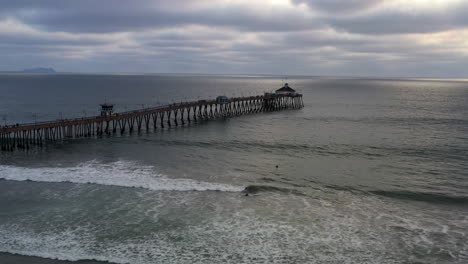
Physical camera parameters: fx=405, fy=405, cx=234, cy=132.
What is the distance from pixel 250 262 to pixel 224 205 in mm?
7849

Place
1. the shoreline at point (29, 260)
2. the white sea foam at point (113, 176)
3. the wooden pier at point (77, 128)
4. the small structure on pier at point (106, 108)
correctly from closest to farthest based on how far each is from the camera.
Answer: the shoreline at point (29, 260) → the white sea foam at point (113, 176) → the wooden pier at point (77, 128) → the small structure on pier at point (106, 108)

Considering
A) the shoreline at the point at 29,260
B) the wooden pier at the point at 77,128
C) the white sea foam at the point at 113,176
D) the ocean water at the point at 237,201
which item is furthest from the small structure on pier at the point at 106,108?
the shoreline at the point at 29,260

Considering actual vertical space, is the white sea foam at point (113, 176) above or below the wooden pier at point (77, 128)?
below

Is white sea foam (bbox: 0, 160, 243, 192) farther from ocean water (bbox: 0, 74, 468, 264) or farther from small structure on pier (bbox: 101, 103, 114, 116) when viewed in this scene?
small structure on pier (bbox: 101, 103, 114, 116)

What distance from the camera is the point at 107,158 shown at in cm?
4075

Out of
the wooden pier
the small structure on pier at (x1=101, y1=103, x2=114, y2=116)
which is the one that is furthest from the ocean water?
the small structure on pier at (x1=101, y1=103, x2=114, y2=116)

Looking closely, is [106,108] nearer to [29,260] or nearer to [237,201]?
[237,201]

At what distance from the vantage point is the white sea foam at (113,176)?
31.1 metres

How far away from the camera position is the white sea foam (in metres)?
31.1

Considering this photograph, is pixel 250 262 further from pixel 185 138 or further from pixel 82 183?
pixel 185 138

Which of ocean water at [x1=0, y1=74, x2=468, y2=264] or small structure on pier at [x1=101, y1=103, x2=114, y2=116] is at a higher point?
small structure on pier at [x1=101, y1=103, x2=114, y2=116]

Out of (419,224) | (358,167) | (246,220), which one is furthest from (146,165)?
(419,224)

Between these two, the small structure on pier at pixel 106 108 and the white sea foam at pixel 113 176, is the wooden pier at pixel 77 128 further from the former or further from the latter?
the white sea foam at pixel 113 176

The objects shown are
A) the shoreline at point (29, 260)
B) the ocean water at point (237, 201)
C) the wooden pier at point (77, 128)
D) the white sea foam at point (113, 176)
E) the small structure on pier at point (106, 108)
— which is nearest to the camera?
the shoreline at point (29, 260)
